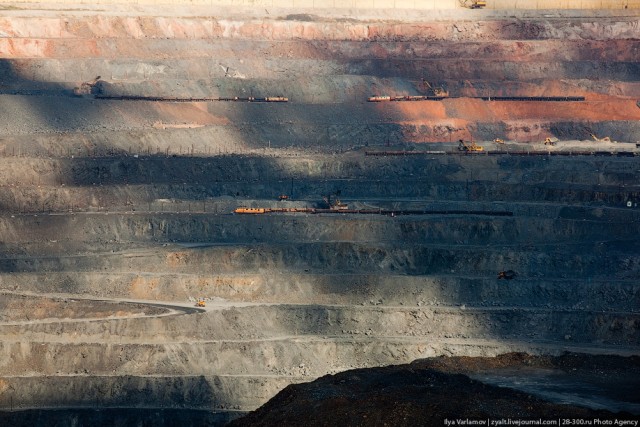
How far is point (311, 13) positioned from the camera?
112 m

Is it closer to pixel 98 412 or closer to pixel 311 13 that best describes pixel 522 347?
pixel 98 412

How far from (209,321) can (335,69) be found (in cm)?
4308

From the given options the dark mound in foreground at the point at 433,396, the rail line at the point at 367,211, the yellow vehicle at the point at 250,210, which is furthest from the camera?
the rail line at the point at 367,211

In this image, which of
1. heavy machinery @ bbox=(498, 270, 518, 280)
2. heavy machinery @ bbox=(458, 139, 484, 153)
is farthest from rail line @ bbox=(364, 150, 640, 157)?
heavy machinery @ bbox=(498, 270, 518, 280)

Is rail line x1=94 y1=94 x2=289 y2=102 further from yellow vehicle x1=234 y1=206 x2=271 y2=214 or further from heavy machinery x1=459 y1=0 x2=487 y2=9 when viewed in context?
heavy machinery x1=459 y1=0 x2=487 y2=9

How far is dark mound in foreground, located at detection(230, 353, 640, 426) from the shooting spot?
42.1m

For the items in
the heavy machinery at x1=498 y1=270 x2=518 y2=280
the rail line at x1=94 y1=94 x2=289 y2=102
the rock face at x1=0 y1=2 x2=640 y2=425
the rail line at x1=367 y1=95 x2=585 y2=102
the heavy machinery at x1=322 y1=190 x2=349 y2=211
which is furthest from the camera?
the rail line at x1=367 y1=95 x2=585 y2=102

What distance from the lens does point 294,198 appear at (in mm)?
77750

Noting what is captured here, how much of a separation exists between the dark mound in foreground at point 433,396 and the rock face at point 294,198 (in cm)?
618

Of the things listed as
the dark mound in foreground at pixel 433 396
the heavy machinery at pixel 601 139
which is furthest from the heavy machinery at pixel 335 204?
the heavy machinery at pixel 601 139

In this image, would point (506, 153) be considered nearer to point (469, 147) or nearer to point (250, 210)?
point (469, 147)

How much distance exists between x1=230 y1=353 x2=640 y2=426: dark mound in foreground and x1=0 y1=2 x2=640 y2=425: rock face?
618 centimetres

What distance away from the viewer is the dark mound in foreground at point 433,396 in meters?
42.1

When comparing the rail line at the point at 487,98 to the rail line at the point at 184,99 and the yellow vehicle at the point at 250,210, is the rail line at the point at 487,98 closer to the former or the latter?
the rail line at the point at 184,99
